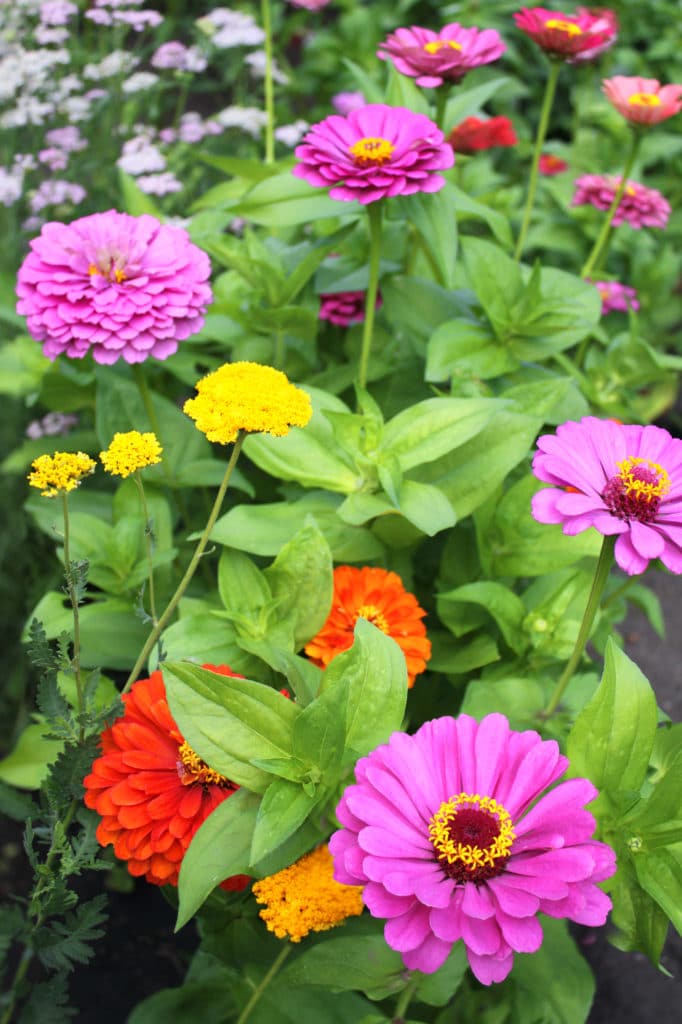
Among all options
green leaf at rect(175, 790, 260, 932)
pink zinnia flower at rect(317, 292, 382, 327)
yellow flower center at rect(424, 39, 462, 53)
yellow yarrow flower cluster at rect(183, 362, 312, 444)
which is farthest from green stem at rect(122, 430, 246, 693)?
yellow flower center at rect(424, 39, 462, 53)

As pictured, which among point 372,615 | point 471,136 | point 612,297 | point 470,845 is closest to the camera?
point 470,845

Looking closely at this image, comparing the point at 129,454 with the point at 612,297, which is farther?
the point at 612,297

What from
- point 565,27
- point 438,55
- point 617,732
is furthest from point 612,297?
point 617,732

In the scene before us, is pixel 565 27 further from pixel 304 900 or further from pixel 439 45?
pixel 304 900

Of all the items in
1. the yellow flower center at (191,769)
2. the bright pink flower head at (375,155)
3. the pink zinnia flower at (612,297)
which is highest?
the bright pink flower head at (375,155)

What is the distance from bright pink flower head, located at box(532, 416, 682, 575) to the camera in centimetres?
65

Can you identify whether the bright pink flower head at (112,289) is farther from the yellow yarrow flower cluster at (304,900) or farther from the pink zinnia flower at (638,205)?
the pink zinnia flower at (638,205)

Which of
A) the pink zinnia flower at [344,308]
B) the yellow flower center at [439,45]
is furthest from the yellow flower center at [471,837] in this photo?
the yellow flower center at [439,45]

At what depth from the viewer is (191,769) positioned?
0.74 m

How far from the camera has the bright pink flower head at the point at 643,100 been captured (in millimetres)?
1236

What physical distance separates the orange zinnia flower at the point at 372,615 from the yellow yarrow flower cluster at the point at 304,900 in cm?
18

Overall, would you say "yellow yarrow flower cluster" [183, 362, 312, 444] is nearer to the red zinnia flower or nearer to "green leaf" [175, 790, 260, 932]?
"green leaf" [175, 790, 260, 932]

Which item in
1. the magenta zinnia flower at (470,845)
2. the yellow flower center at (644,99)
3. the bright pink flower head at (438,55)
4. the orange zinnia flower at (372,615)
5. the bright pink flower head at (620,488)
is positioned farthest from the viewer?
the yellow flower center at (644,99)

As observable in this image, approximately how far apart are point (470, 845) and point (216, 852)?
188 mm
